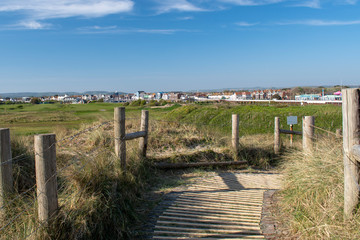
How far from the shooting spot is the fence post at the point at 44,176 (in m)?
3.61

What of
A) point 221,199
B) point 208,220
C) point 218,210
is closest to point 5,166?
point 208,220

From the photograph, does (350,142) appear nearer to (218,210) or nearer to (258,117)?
(218,210)

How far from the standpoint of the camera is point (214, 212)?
5.16 meters

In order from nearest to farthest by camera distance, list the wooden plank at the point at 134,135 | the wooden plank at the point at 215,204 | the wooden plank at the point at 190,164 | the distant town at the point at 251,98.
Answer: the wooden plank at the point at 215,204
the wooden plank at the point at 134,135
the wooden plank at the point at 190,164
the distant town at the point at 251,98

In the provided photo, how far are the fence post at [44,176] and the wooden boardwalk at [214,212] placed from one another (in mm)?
1530

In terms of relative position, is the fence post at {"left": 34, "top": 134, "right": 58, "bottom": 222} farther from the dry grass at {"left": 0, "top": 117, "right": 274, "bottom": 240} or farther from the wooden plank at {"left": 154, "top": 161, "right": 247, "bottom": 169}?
the wooden plank at {"left": 154, "top": 161, "right": 247, "bottom": 169}

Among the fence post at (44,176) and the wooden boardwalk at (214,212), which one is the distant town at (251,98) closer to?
the wooden boardwalk at (214,212)

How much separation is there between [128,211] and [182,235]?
1072mm

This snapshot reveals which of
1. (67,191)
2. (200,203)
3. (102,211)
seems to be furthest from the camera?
(200,203)

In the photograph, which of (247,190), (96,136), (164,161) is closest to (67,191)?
(247,190)

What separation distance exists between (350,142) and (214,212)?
7.90ft

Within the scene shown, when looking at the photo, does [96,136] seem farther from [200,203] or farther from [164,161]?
[200,203]

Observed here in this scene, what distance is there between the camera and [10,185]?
4.42m

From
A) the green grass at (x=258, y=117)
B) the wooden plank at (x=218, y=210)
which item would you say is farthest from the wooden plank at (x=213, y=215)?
the green grass at (x=258, y=117)
